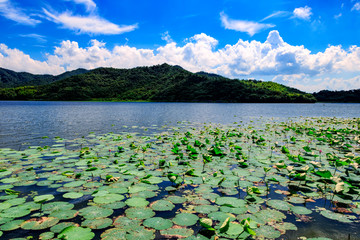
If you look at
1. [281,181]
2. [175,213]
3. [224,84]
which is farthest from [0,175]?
[224,84]

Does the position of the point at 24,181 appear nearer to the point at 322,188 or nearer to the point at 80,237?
the point at 80,237

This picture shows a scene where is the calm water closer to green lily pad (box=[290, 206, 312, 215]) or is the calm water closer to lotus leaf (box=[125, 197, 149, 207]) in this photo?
lotus leaf (box=[125, 197, 149, 207])

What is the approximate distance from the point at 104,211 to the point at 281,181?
5803 mm

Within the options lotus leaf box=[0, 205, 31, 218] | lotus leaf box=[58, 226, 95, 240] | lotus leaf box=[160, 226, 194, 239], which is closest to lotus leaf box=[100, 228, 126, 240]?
lotus leaf box=[58, 226, 95, 240]

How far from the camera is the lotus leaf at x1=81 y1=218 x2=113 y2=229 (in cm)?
443

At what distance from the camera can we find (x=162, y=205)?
537cm

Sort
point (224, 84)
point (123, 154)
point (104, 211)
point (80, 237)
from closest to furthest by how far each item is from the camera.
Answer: point (80, 237)
point (104, 211)
point (123, 154)
point (224, 84)

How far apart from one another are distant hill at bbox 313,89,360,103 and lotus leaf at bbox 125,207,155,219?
9069 inches

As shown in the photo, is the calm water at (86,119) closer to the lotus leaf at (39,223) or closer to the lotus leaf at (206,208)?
the lotus leaf at (39,223)

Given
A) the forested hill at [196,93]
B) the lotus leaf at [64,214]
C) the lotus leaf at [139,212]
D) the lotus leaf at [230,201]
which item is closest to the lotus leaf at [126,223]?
the lotus leaf at [139,212]

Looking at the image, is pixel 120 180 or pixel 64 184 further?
pixel 120 180

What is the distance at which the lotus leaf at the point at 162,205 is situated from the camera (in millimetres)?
5223

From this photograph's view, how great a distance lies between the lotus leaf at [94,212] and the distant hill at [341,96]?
231008 millimetres

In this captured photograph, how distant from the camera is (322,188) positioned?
6.67 meters
